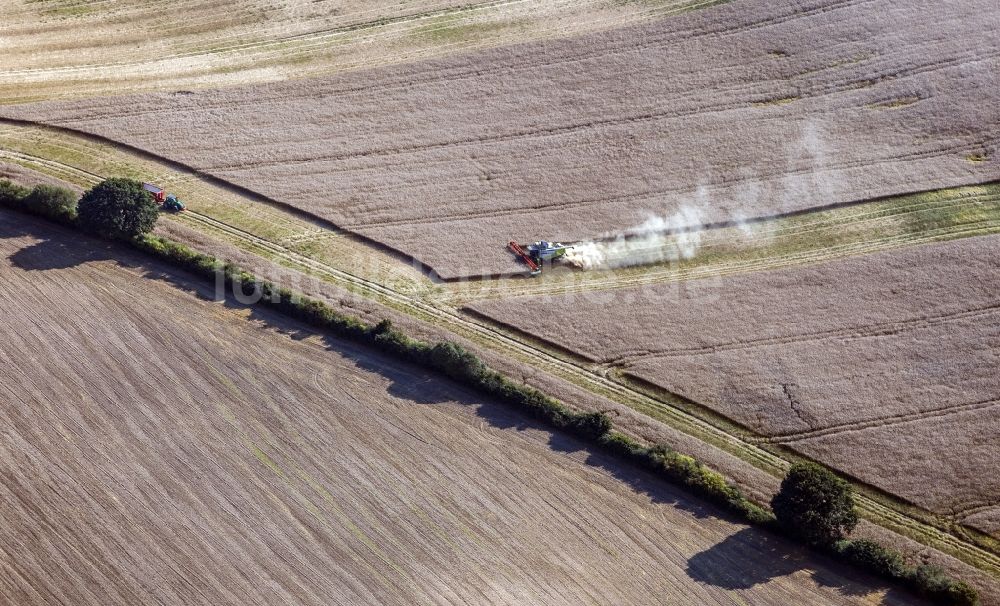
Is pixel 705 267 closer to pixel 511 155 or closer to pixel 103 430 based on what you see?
pixel 511 155

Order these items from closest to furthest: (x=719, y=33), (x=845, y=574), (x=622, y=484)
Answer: (x=845, y=574) → (x=622, y=484) → (x=719, y=33)

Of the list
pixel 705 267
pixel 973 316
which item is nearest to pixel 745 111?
pixel 705 267

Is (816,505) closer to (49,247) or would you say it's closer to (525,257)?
(525,257)

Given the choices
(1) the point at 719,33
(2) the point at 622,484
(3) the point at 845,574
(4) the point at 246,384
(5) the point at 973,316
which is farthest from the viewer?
(1) the point at 719,33

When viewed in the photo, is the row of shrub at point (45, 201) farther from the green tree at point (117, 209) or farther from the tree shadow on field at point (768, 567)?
the tree shadow on field at point (768, 567)

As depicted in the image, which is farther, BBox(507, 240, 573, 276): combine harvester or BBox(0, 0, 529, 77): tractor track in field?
BBox(0, 0, 529, 77): tractor track in field

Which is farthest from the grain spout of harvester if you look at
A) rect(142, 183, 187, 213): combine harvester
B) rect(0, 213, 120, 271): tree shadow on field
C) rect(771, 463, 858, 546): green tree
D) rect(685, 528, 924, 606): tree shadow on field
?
rect(0, 213, 120, 271): tree shadow on field

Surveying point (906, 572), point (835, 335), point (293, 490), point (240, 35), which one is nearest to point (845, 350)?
point (835, 335)

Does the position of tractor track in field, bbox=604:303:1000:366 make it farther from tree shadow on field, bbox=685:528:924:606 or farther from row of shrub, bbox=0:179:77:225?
row of shrub, bbox=0:179:77:225
